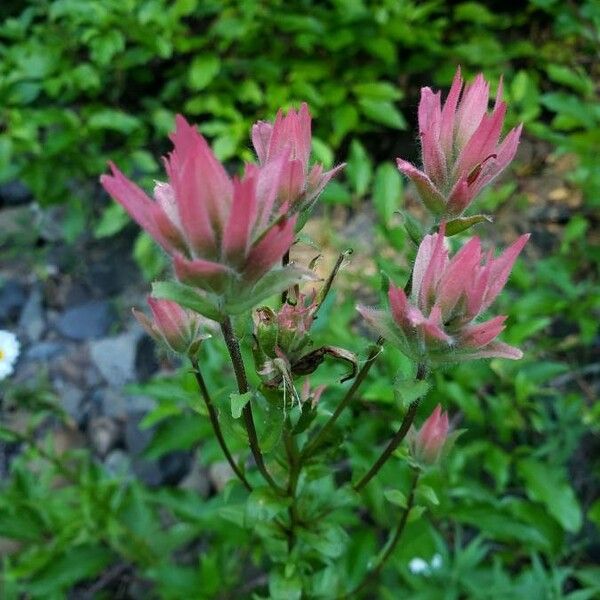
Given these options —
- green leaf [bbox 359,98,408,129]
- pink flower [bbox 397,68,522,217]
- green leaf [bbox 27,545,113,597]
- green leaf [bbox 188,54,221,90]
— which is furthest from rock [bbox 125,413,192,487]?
pink flower [bbox 397,68,522,217]

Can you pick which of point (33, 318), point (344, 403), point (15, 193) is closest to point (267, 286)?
point (344, 403)

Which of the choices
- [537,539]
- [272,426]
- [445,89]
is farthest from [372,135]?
[272,426]

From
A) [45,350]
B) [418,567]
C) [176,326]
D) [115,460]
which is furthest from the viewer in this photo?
[45,350]

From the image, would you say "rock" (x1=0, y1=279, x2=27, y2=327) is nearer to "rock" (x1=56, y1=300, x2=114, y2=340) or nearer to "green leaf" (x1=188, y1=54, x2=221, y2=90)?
"rock" (x1=56, y1=300, x2=114, y2=340)

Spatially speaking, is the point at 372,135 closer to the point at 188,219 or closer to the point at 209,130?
the point at 209,130

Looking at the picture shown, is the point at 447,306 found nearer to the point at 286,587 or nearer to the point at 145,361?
the point at 286,587

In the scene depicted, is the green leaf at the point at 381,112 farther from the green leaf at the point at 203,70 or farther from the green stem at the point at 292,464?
the green stem at the point at 292,464
